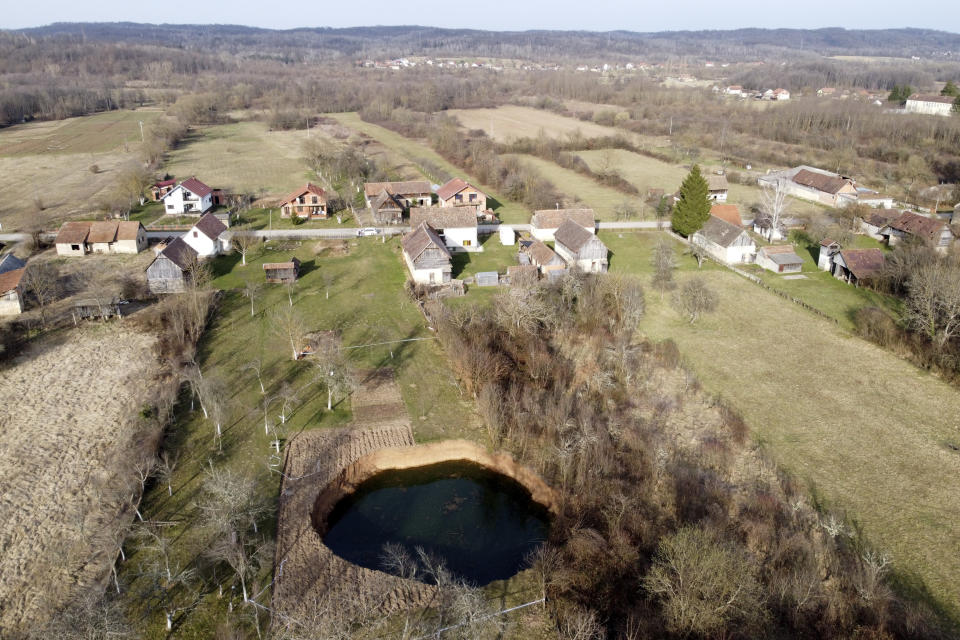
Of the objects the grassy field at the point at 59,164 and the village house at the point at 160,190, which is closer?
the grassy field at the point at 59,164

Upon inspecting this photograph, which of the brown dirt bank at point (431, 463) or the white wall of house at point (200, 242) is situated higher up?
the white wall of house at point (200, 242)

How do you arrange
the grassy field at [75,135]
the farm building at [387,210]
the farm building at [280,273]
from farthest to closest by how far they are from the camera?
the grassy field at [75,135]
the farm building at [387,210]
the farm building at [280,273]

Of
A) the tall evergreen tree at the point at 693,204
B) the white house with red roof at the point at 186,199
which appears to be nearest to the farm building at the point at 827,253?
the tall evergreen tree at the point at 693,204

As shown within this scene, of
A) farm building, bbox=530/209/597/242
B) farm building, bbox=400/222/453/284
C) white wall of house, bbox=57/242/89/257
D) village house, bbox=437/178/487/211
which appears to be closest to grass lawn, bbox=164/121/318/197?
village house, bbox=437/178/487/211

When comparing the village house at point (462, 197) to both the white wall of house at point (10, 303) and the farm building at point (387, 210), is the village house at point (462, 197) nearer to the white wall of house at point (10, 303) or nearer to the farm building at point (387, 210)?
the farm building at point (387, 210)

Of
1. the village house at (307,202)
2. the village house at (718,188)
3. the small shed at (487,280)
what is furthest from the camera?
the village house at (718,188)

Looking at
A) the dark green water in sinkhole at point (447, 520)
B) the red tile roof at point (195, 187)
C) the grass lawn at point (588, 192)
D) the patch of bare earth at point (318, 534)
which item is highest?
the red tile roof at point (195, 187)
